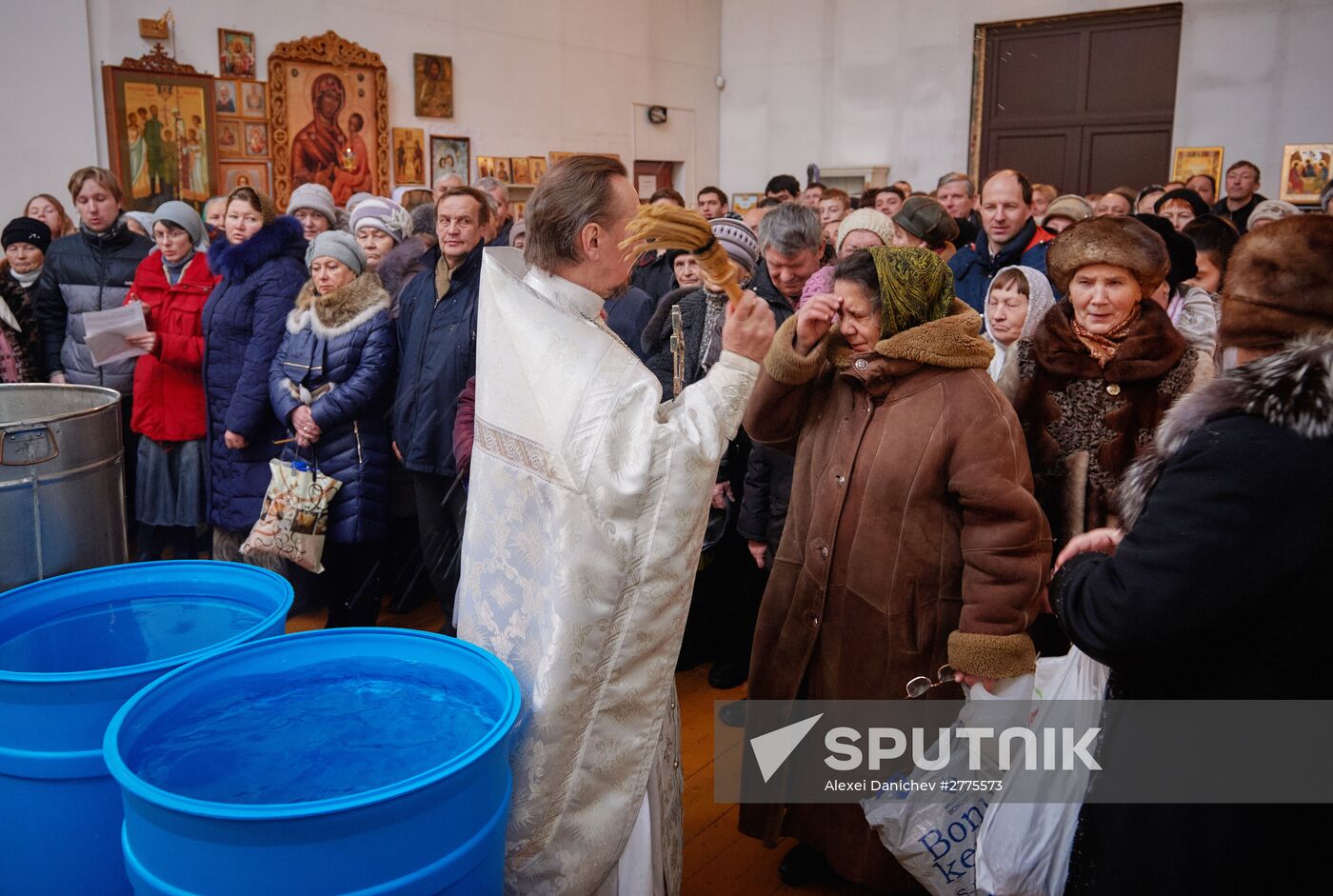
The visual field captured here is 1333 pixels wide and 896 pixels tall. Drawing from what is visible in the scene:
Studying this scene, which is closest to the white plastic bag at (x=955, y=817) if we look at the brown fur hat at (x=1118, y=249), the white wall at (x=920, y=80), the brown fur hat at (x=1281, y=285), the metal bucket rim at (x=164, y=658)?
the brown fur hat at (x=1281, y=285)

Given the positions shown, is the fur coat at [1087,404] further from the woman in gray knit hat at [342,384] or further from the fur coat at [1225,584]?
the woman in gray knit hat at [342,384]

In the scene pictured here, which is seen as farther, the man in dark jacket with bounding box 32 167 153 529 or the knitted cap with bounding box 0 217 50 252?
the knitted cap with bounding box 0 217 50 252

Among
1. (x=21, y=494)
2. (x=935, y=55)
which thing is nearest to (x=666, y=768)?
Result: (x=21, y=494)

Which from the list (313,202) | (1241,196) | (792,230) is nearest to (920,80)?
(1241,196)

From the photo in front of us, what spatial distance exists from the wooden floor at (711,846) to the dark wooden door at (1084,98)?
1103 centimetres

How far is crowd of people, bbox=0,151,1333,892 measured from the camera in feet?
4.90

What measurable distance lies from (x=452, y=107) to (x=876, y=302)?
1059 cm

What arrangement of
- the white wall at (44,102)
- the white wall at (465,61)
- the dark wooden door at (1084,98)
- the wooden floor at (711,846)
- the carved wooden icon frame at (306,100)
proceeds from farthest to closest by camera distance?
the dark wooden door at (1084,98), the carved wooden icon frame at (306,100), the white wall at (465,61), the white wall at (44,102), the wooden floor at (711,846)

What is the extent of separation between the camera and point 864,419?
247cm

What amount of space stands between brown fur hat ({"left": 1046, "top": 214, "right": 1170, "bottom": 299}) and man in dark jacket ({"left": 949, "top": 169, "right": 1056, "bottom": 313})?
228cm

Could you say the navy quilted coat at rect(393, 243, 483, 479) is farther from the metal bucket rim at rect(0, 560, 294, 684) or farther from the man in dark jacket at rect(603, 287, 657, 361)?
the metal bucket rim at rect(0, 560, 294, 684)

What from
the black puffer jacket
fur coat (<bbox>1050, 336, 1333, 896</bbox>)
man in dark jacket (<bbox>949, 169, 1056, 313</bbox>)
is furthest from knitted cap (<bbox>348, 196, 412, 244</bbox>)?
fur coat (<bbox>1050, 336, 1333, 896</bbox>)

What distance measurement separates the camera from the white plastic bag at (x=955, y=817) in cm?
223

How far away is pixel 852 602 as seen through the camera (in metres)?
2.48
